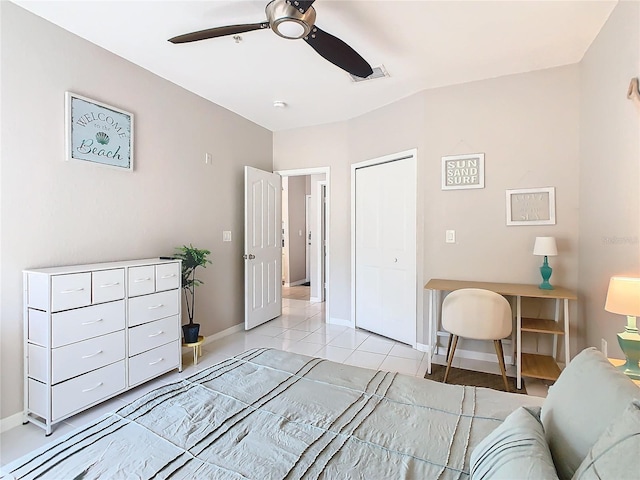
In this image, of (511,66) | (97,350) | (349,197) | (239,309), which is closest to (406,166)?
(349,197)

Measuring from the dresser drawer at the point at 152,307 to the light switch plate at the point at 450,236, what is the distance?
2.60m

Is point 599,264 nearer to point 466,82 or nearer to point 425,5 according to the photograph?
point 466,82

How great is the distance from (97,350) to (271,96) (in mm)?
2820

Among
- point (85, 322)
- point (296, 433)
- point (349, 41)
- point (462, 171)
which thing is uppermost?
point (349, 41)

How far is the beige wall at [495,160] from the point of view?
2.96 metres

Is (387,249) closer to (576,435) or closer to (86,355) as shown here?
Answer: (86,355)

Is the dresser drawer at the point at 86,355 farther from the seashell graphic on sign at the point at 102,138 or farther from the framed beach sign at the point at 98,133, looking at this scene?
the seashell graphic on sign at the point at 102,138

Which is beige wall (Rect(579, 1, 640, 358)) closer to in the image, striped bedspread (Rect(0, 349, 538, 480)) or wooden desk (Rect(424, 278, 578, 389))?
wooden desk (Rect(424, 278, 578, 389))

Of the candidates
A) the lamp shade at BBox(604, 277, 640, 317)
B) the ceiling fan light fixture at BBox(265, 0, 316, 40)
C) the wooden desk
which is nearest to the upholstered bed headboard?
the lamp shade at BBox(604, 277, 640, 317)

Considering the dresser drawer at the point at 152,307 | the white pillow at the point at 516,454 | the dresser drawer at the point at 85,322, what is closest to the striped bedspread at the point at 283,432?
the white pillow at the point at 516,454

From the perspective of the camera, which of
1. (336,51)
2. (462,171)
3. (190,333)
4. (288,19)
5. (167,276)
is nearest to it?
(288,19)

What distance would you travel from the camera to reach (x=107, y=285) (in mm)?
2318

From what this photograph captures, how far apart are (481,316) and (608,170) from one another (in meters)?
1.34

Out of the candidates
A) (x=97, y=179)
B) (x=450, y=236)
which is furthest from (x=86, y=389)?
(x=450, y=236)
